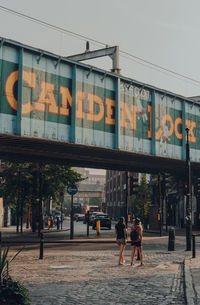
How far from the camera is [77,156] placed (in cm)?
2961

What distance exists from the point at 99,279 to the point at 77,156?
18.3m

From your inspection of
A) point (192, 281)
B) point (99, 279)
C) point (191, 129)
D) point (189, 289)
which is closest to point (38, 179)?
point (191, 129)

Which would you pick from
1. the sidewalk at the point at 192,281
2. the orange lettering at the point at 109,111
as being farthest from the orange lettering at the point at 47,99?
the sidewalk at the point at 192,281

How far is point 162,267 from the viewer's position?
46.5 feet

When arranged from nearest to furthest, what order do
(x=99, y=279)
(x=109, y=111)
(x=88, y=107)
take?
(x=99, y=279) → (x=88, y=107) → (x=109, y=111)

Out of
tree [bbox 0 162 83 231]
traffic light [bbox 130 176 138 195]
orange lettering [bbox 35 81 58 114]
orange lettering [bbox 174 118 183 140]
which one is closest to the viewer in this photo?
orange lettering [bbox 35 81 58 114]

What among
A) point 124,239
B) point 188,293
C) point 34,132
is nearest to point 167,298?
point 188,293

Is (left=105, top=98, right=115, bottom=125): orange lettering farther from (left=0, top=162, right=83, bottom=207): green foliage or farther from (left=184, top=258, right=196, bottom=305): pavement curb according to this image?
(left=184, top=258, right=196, bottom=305): pavement curb

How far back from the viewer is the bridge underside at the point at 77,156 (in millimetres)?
24281

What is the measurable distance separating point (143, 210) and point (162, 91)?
2248cm

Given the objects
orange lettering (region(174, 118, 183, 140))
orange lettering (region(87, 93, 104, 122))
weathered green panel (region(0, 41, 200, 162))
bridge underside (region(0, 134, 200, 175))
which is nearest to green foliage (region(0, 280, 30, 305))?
weathered green panel (region(0, 41, 200, 162))

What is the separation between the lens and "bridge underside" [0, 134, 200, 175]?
79.7 ft

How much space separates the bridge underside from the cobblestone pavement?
8.32 metres

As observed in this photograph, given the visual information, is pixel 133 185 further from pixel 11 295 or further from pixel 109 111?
pixel 11 295
